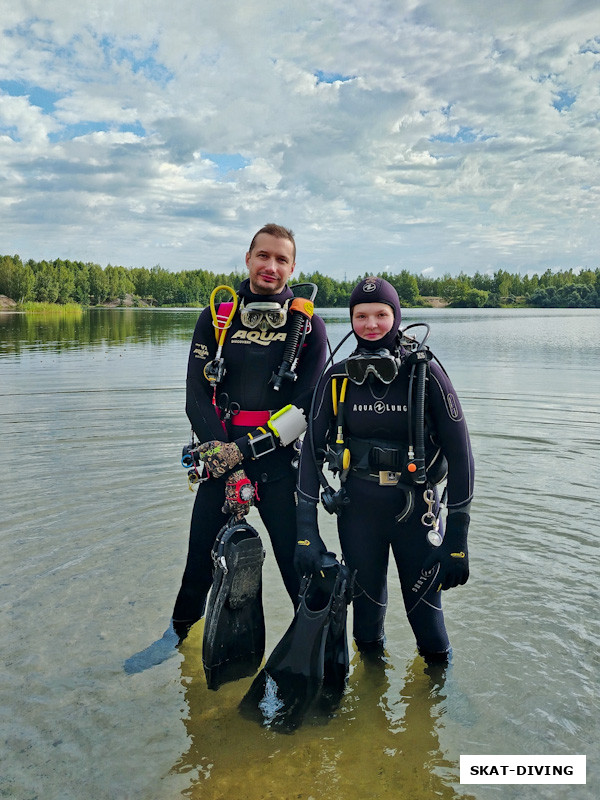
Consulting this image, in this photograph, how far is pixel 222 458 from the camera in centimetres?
306

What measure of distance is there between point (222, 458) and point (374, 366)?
886mm

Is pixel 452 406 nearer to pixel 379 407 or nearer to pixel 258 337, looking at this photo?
pixel 379 407

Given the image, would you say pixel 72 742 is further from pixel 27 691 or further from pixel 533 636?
pixel 533 636

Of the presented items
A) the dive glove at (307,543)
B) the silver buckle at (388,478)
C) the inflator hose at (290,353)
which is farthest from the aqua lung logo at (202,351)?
the silver buckle at (388,478)

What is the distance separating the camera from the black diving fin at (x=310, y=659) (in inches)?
110

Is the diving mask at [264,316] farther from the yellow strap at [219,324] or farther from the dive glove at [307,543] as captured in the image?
the dive glove at [307,543]

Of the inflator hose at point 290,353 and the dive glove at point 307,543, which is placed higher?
the inflator hose at point 290,353

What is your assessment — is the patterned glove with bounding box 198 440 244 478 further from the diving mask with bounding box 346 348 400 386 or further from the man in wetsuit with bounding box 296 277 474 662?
the diving mask with bounding box 346 348 400 386

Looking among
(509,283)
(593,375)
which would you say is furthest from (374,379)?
(509,283)

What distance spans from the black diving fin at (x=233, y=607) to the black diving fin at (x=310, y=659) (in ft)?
0.75

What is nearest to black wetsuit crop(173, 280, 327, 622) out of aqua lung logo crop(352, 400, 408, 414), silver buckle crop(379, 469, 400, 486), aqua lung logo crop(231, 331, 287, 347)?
aqua lung logo crop(231, 331, 287, 347)

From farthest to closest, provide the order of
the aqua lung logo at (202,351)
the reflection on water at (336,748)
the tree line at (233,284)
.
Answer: the tree line at (233,284) → the aqua lung logo at (202,351) → the reflection on water at (336,748)

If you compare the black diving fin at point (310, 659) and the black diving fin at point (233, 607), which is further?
the black diving fin at point (233, 607)

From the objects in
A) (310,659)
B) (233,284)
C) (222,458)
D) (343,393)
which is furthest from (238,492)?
(233,284)
